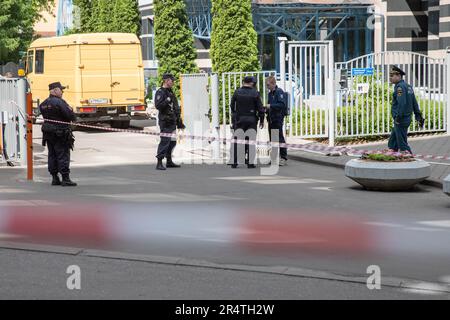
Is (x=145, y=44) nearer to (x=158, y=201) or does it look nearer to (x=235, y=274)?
(x=158, y=201)

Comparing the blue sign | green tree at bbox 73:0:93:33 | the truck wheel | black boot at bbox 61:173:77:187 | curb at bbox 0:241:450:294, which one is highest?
green tree at bbox 73:0:93:33

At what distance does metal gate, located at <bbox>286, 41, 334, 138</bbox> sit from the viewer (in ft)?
75.5

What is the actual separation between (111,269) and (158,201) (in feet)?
16.1

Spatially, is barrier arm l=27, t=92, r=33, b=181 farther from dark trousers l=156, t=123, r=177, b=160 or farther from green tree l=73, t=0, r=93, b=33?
green tree l=73, t=0, r=93, b=33

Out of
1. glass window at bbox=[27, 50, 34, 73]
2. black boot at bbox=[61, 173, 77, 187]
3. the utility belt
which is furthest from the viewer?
glass window at bbox=[27, 50, 34, 73]

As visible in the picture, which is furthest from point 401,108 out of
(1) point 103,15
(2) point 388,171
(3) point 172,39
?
(1) point 103,15

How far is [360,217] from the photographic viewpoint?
12.5m

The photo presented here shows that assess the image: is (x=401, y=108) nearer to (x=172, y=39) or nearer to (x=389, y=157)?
(x=389, y=157)

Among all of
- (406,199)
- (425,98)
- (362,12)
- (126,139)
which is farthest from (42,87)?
Answer: (406,199)

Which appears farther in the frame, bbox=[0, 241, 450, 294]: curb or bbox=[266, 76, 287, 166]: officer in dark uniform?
bbox=[266, 76, 287, 166]: officer in dark uniform

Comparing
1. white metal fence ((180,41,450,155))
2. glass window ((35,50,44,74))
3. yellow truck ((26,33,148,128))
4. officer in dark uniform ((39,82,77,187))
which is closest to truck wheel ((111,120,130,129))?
yellow truck ((26,33,148,128))

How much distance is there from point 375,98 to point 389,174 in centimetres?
1021

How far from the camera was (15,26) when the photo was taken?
68000 mm

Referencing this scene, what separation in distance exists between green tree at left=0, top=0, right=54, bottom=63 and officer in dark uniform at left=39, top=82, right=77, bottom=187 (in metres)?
50.5
